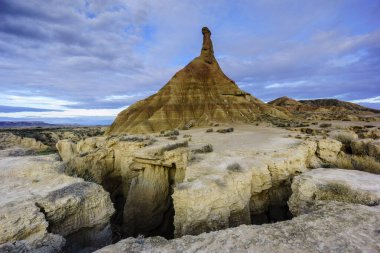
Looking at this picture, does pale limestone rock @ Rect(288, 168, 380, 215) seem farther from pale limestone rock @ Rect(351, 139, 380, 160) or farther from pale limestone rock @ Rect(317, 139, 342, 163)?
pale limestone rock @ Rect(351, 139, 380, 160)

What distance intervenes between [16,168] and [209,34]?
41081 mm

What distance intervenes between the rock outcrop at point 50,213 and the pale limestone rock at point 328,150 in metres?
10.9

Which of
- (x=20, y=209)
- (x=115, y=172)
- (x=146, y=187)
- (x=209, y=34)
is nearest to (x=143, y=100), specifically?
(x=209, y=34)

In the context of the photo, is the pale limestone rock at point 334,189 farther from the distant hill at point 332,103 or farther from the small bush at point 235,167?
the distant hill at point 332,103

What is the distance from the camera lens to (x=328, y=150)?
13.9 m

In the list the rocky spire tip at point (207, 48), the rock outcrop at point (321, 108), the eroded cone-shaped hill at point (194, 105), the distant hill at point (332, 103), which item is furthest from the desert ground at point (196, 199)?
the distant hill at point (332, 103)

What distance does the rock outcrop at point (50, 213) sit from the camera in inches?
230

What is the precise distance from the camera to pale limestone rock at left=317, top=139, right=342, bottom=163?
13.6m

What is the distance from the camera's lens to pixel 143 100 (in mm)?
39156

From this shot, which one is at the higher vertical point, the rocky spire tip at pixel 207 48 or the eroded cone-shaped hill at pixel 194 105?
the rocky spire tip at pixel 207 48

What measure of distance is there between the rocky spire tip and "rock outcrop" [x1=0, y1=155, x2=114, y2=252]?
37.9m

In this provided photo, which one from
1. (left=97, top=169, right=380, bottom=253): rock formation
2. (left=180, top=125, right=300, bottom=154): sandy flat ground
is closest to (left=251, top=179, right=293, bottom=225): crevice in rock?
(left=180, top=125, right=300, bottom=154): sandy flat ground

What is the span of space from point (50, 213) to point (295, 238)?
5.92 m

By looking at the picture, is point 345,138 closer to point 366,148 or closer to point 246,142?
point 366,148
